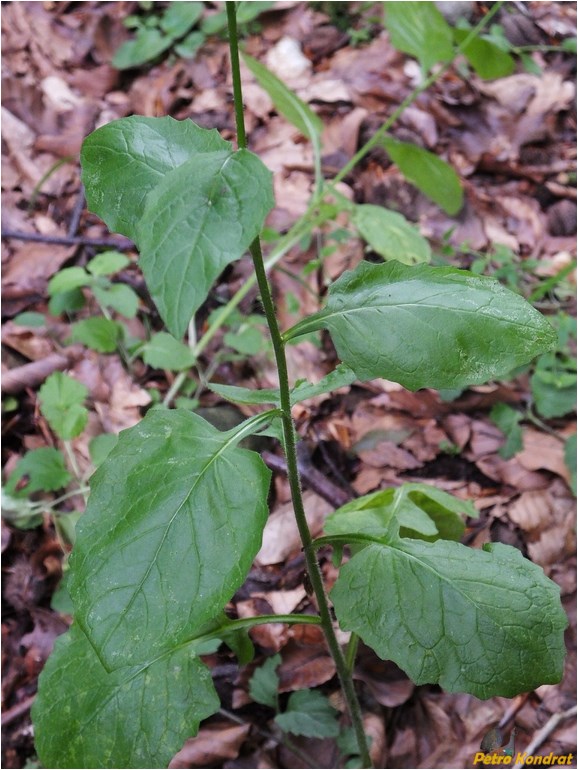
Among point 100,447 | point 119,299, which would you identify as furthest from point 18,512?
point 119,299

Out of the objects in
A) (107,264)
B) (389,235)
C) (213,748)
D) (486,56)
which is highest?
(486,56)

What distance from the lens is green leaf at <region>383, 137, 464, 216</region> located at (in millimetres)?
2521

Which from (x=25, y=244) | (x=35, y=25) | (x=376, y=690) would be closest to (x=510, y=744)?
(x=376, y=690)

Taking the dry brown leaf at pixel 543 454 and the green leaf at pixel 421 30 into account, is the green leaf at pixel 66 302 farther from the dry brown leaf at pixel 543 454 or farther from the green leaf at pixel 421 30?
the dry brown leaf at pixel 543 454

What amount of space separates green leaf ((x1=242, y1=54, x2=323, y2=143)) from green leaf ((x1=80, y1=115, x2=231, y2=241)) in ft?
5.60

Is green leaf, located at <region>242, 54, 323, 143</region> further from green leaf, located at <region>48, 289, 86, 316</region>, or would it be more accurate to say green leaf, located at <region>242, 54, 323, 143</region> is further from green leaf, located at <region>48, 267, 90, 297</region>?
green leaf, located at <region>48, 289, 86, 316</region>

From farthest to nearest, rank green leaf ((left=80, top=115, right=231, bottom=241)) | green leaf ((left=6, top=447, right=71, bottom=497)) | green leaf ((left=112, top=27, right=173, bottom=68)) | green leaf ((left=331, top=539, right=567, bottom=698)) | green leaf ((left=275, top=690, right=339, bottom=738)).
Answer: green leaf ((left=112, top=27, right=173, bottom=68)), green leaf ((left=6, top=447, right=71, bottom=497)), green leaf ((left=275, top=690, right=339, bottom=738)), green leaf ((left=331, top=539, right=567, bottom=698)), green leaf ((left=80, top=115, right=231, bottom=241))

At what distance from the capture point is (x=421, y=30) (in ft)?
8.24

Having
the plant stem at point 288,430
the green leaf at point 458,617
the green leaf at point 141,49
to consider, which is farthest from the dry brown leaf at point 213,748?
the green leaf at point 141,49

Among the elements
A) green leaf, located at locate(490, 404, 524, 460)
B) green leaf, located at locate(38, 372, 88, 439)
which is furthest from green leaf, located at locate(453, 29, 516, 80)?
green leaf, located at locate(38, 372, 88, 439)

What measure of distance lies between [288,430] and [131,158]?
521mm

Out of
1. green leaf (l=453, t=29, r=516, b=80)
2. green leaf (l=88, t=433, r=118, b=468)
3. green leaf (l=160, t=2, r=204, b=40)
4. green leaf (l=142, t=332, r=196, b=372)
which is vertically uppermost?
green leaf (l=160, t=2, r=204, b=40)

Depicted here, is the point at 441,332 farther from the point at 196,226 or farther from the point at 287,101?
the point at 287,101

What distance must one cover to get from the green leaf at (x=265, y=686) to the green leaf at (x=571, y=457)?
116cm
